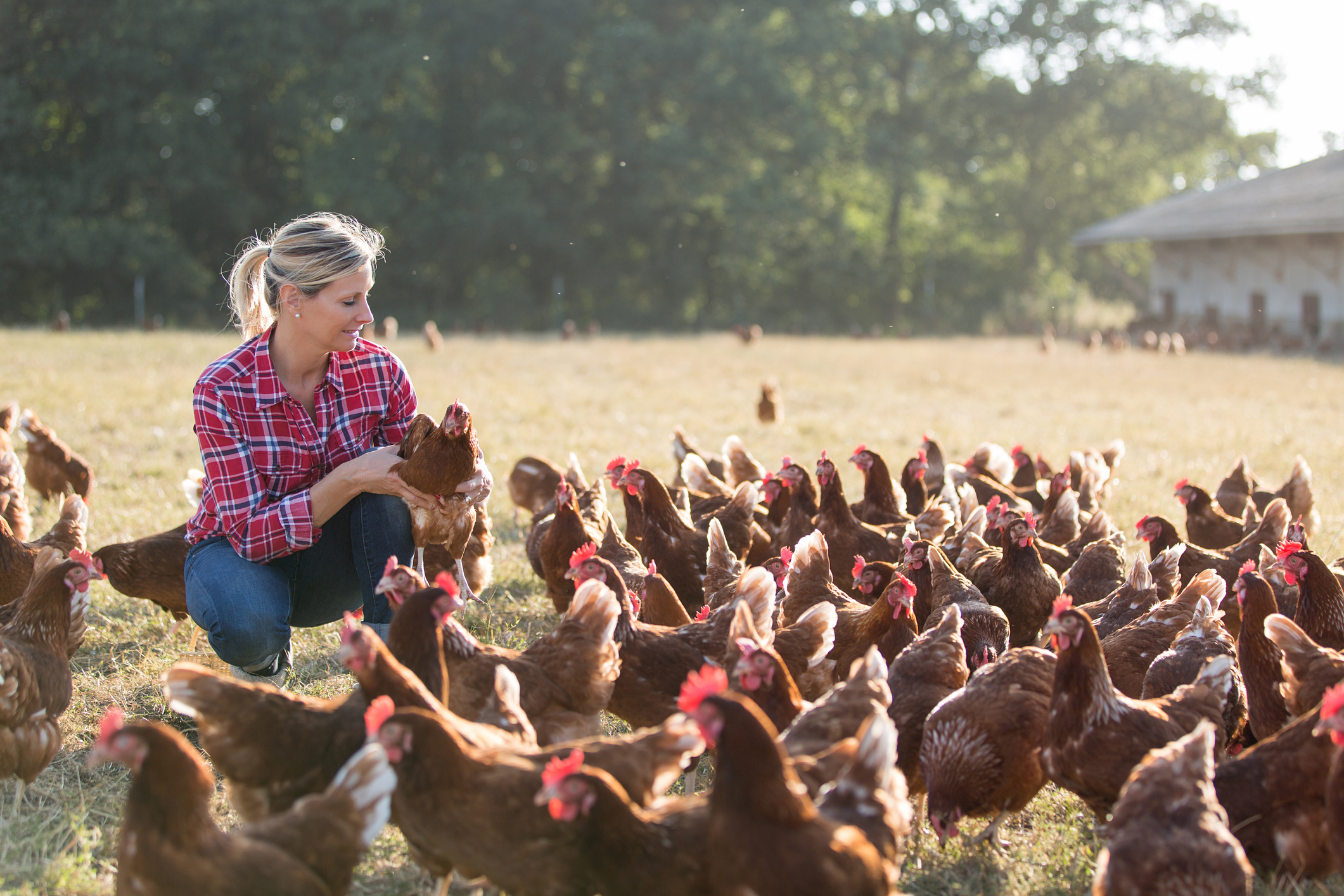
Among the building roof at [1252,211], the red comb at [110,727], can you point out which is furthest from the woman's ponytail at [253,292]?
the building roof at [1252,211]

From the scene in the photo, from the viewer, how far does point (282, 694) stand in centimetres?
278

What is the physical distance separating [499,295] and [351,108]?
6330mm

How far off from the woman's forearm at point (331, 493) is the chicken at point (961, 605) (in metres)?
2.11

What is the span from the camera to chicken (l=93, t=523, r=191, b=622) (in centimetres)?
428

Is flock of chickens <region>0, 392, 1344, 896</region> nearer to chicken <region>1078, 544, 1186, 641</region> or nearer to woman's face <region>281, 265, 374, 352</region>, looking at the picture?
chicken <region>1078, 544, 1186, 641</region>

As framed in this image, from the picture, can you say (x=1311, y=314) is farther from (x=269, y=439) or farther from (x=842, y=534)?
(x=269, y=439)

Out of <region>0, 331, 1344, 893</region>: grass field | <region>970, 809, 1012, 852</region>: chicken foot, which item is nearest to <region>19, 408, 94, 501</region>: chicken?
<region>0, 331, 1344, 893</region>: grass field

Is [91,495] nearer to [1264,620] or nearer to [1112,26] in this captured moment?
[1264,620]

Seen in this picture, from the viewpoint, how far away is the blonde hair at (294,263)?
350cm

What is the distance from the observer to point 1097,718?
291 centimetres

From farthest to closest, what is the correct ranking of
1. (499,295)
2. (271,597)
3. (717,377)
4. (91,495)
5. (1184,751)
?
(499,295) < (717,377) < (91,495) < (271,597) < (1184,751)

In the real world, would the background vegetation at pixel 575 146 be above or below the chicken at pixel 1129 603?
above

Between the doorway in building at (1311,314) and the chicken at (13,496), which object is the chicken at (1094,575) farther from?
the doorway in building at (1311,314)

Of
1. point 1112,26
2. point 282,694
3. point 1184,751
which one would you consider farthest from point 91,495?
point 1112,26
